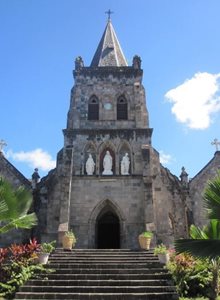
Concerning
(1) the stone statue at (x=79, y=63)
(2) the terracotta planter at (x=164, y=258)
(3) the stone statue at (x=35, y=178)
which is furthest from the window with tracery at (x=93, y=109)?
(2) the terracotta planter at (x=164, y=258)

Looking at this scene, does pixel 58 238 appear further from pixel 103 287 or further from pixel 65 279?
pixel 103 287

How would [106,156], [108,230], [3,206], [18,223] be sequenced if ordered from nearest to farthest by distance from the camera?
[3,206] → [18,223] → [106,156] → [108,230]

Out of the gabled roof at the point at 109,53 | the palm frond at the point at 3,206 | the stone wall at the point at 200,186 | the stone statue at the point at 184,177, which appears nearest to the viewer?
the palm frond at the point at 3,206

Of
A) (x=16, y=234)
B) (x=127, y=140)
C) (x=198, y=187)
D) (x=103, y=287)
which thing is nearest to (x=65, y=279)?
(x=103, y=287)

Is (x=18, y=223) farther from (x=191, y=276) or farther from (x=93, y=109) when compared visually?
(x=93, y=109)

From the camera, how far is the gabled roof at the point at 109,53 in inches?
1101

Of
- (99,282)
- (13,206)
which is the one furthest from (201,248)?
(13,206)

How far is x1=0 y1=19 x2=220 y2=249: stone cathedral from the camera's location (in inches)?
853

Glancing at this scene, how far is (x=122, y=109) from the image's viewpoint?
2569 cm

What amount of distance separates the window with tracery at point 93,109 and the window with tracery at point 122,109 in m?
1.49

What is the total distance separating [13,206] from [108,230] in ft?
46.5

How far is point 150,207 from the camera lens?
69.6 feet

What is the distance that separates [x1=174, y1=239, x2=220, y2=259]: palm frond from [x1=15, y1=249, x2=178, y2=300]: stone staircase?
3241 mm

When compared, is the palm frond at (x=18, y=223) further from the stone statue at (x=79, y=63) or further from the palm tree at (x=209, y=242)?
the stone statue at (x=79, y=63)
